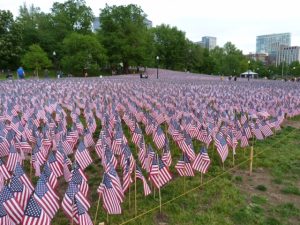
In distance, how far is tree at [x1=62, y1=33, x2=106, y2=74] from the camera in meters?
60.2

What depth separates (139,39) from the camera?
72938mm

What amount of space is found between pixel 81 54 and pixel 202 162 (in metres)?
54.4

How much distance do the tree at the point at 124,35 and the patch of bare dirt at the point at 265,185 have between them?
2444 inches

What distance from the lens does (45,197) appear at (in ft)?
19.4

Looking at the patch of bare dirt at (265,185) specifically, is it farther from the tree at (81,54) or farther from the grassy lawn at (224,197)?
the tree at (81,54)

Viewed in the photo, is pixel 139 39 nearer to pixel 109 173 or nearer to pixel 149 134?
pixel 149 134

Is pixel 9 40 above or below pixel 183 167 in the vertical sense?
above

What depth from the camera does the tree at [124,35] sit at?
234 ft

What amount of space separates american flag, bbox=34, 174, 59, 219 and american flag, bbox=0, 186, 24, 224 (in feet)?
1.36

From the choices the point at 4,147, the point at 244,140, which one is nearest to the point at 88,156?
the point at 4,147

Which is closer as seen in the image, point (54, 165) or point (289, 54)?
point (54, 165)

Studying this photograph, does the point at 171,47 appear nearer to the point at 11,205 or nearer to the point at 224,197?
the point at 224,197

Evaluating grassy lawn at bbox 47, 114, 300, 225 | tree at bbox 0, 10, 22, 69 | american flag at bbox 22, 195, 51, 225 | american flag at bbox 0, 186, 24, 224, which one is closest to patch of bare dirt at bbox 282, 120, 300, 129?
grassy lawn at bbox 47, 114, 300, 225

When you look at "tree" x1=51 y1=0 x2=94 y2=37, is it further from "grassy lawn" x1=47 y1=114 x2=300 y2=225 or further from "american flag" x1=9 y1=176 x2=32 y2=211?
"american flag" x1=9 y1=176 x2=32 y2=211
